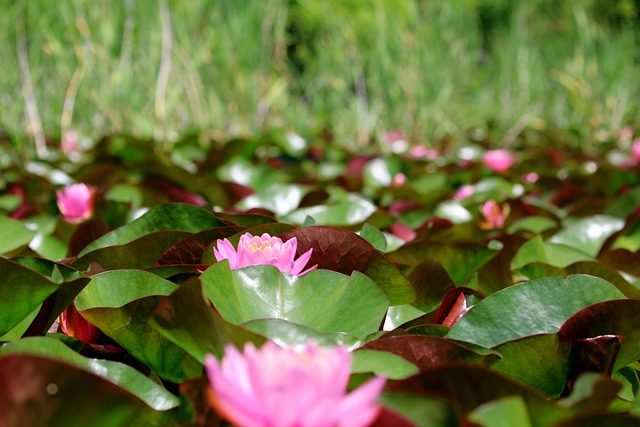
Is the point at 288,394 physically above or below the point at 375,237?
above

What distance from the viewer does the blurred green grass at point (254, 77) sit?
9.75ft

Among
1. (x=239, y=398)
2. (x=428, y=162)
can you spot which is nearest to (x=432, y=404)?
(x=239, y=398)

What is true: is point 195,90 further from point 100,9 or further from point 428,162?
point 428,162

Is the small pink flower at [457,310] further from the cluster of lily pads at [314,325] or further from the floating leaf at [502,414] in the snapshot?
the floating leaf at [502,414]

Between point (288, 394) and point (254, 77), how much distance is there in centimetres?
322

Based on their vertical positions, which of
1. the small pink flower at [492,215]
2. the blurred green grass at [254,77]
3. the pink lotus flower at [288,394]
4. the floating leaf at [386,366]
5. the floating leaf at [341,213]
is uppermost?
the pink lotus flower at [288,394]

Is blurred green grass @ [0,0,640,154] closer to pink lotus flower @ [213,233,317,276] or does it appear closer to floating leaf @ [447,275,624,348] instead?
pink lotus flower @ [213,233,317,276]

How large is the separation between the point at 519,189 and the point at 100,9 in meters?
1.92

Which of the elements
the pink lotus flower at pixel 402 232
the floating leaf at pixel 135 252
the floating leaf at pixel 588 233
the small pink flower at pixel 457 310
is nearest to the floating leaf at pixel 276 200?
the pink lotus flower at pixel 402 232

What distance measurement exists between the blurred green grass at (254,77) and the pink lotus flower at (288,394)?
8.36 ft

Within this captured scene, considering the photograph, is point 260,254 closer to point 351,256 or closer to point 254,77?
point 351,256

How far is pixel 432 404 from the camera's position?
1.42 feet

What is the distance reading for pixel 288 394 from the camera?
1.15ft

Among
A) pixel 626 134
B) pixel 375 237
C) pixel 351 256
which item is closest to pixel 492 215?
pixel 375 237
